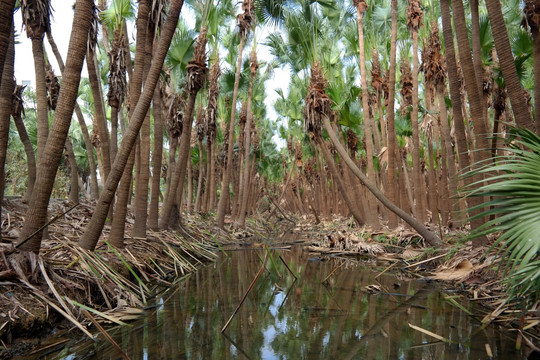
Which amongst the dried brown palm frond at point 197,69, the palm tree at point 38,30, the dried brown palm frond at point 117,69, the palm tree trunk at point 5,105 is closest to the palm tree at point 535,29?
the palm tree trunk at point 5,105

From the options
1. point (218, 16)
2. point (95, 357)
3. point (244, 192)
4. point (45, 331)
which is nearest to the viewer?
point (95, 357)

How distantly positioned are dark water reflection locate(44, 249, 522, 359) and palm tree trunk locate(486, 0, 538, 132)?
109 inches

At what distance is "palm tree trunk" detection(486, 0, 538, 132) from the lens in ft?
17.1

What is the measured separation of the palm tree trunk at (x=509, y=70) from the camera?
5.23 metres

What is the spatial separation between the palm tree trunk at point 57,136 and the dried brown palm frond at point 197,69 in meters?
7.88

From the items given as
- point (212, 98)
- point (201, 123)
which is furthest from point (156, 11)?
point (201, 123)

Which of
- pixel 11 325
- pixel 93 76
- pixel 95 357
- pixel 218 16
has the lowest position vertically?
pixel 95 357

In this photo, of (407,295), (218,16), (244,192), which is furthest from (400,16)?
(407,295)

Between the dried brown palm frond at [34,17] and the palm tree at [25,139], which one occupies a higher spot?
the dried brown palm frond at [34,17]

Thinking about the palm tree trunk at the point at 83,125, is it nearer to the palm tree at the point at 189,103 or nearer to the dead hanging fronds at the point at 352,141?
the palm tree at the point at 189,103

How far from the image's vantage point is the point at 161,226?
33.7ft

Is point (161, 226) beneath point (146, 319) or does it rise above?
above

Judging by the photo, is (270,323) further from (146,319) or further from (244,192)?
(244,192)

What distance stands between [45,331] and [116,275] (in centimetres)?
170
